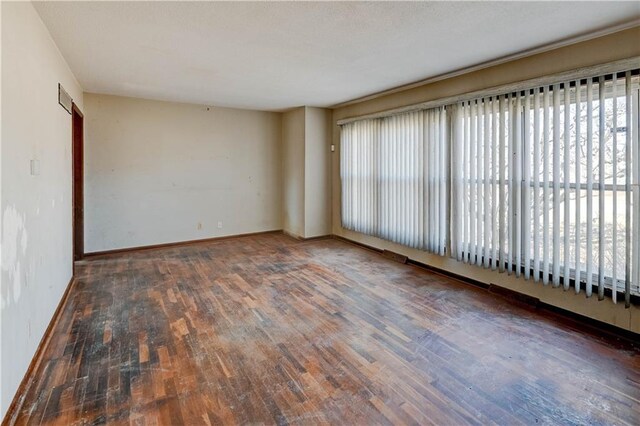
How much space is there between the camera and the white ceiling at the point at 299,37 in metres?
2.49

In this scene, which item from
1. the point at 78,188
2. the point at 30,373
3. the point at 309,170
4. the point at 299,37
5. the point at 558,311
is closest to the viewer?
the point at 30,373

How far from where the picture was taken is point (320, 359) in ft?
8.20

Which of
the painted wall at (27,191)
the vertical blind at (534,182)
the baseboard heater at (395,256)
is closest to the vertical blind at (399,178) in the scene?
the vertical blind at (534,182)

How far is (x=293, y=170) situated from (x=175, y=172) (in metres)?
2.22

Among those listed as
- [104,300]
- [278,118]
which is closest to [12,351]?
[104,300]

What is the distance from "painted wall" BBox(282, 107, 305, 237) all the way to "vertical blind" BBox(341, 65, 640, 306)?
214 centimetres

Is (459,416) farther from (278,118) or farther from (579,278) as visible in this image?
(278,118)

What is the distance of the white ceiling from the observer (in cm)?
249

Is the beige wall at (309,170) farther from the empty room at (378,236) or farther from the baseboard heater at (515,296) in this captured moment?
the baseboard heater at (515,296)

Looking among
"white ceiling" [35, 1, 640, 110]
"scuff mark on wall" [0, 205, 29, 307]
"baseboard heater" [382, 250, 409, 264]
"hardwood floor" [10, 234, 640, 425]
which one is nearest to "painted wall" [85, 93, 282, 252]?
"white ceiling" [35, 1, 640, 110]

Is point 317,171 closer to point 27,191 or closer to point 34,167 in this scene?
point 34,167

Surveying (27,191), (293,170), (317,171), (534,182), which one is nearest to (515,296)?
(534,182)

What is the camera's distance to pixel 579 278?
3.02m

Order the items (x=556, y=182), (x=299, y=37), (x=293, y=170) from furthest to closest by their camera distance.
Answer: (x=293, y=170)
(x=556, y=182)
(x=299, y=37)
